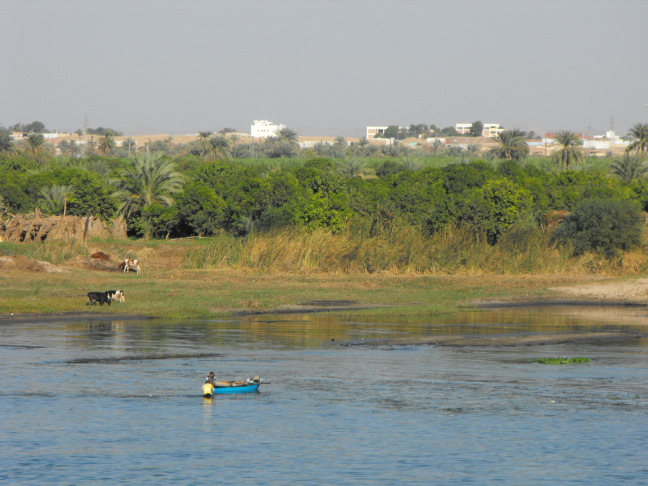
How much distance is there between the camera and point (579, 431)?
51.7 feet

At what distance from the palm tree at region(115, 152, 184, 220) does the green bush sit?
1960 centimetres

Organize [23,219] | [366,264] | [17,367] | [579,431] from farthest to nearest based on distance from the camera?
[23,219] → [366,264] → [17,367] → [579,431]

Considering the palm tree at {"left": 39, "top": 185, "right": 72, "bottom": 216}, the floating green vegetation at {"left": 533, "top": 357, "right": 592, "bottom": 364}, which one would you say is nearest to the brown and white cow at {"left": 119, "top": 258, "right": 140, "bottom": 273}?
the palm tree at {"left": 39, "top": 185, "right": 72, "bottom": 216}

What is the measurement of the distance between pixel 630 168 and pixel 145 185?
34.4 m

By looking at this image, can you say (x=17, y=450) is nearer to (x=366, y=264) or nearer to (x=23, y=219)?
(x=366, y=264)

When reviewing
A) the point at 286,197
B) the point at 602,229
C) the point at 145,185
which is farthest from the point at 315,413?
the point at 145,185

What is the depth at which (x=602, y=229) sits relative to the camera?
43.4 meters

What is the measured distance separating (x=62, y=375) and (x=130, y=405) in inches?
113

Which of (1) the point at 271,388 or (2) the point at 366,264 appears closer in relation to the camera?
(1) the point at 271,388

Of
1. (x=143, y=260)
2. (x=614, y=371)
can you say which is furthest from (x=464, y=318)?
(x=143, y=260)

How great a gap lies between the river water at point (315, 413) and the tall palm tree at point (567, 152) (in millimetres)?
65400

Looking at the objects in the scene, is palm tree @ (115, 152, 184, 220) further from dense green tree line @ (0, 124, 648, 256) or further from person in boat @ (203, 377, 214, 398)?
person in boat @ (203, 377, 214, 398)

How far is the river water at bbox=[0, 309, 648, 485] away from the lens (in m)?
13.9

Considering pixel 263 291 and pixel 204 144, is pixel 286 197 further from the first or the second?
pixel 204 144
